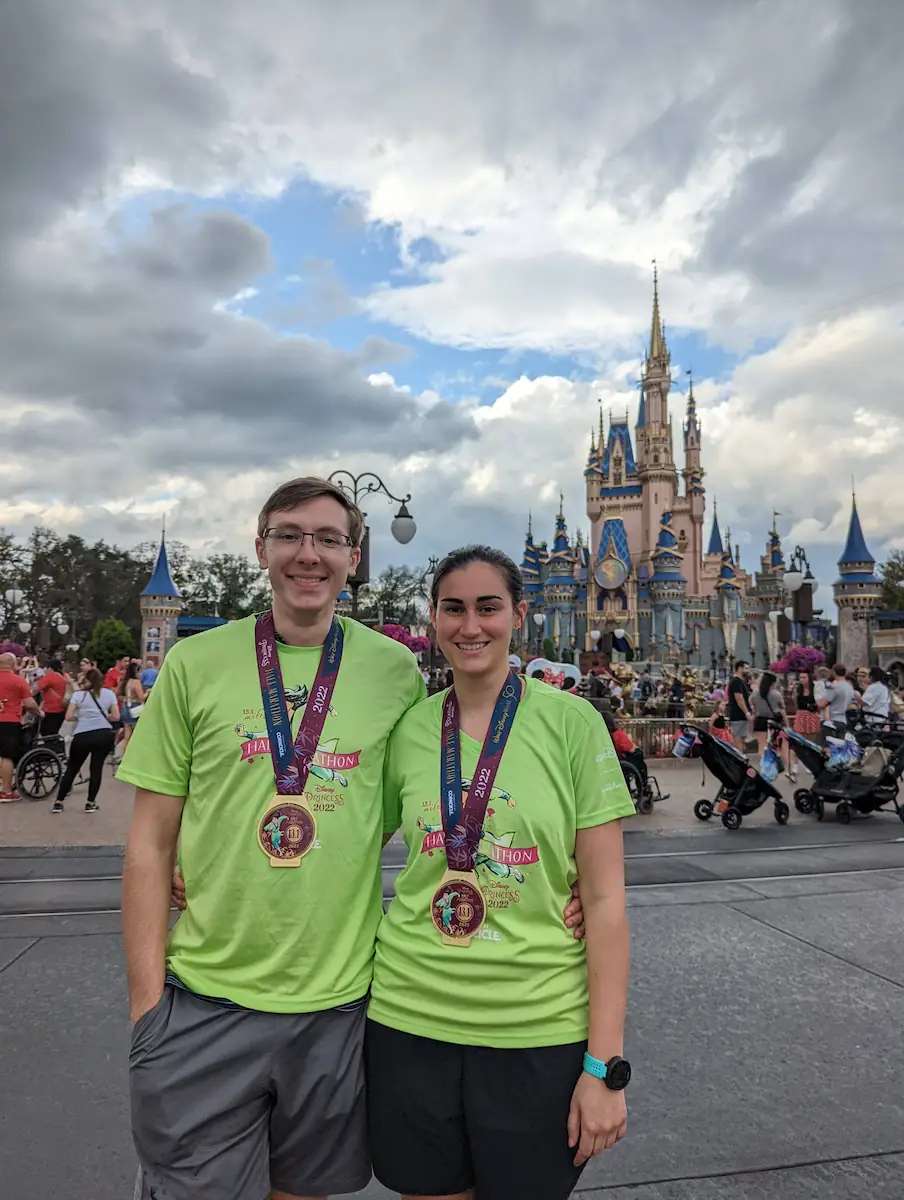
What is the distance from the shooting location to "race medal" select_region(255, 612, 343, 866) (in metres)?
A: 1.91

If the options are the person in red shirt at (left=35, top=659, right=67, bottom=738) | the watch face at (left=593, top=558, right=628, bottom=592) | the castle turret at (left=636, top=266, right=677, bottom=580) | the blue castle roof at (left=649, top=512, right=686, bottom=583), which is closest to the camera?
the person in red shirt at (left=35, top=659, right=67, bottom=738)

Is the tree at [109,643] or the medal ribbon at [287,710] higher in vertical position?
the tree at [109,643]

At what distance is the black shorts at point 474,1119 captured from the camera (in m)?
1.77

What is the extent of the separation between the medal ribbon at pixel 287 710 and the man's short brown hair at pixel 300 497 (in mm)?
261

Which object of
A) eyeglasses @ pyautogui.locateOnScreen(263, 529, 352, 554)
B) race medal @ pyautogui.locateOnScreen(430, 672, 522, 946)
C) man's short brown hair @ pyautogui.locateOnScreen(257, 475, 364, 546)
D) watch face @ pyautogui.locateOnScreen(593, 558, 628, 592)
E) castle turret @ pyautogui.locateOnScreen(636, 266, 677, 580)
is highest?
castle turret @ pyautogui.locateOnScreen(636, 266, 677, 580)

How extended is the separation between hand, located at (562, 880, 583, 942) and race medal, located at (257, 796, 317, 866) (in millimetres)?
570

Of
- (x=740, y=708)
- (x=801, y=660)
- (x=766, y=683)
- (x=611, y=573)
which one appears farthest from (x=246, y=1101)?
(x=611, y=573)

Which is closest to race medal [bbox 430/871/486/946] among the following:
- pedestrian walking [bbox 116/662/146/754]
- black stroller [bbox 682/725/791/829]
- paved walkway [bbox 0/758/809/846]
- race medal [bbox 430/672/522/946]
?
race medal [bbox 430/672/522/946]

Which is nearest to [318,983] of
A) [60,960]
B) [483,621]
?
[483,621]

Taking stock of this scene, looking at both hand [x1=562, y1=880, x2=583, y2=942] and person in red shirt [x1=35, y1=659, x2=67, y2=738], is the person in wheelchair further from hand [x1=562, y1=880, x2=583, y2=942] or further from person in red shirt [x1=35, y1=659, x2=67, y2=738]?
hand [x1=562, y1=880, x2=583, y2=942]

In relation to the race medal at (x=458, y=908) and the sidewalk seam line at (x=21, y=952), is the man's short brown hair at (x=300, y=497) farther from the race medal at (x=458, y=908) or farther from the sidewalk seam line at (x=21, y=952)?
the sidewalk seam line at (x=21, y=952)

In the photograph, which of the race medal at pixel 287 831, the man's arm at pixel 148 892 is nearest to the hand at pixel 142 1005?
the man's arm at pixel 148 892

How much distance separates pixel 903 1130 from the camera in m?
3.22

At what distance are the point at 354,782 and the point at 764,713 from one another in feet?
44.3
